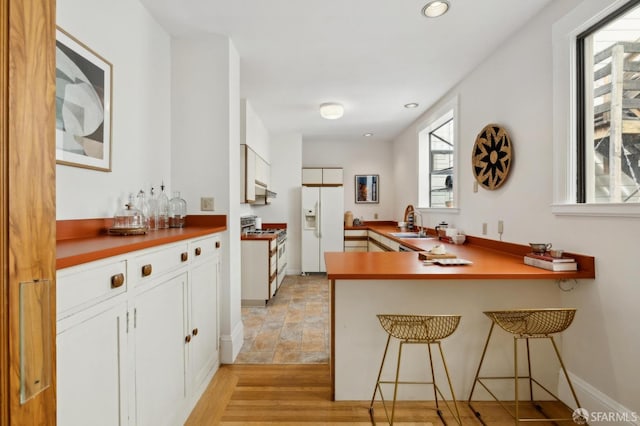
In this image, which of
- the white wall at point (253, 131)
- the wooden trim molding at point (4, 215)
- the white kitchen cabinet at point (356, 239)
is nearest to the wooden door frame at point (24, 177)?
the wooden trim molding at point (4, 215)

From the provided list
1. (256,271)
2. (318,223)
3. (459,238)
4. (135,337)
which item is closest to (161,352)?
(135,337)

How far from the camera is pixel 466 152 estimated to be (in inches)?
126

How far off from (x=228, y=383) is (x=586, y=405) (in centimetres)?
219

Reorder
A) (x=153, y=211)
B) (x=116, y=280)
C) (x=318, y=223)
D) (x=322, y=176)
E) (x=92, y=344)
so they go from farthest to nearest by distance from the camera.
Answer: (x=322, y=176), (x=318, y=223), (x=153, y=211), (x=116, y=280), (x=92, y=344)

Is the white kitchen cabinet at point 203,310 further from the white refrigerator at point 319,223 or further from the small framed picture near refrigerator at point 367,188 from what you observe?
the small framed picture near refrigerator at point 367,188

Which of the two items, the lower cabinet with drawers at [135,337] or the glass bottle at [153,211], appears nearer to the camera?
the lower cabinet with drawers at [135,337]

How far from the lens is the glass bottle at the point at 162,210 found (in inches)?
88.6

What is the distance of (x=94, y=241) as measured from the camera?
4.64ft

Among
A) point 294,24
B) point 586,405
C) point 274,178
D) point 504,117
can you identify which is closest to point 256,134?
point 274,178

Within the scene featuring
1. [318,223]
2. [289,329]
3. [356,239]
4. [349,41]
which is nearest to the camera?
[349,41]

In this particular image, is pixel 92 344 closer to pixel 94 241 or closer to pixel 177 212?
pixel 94 241

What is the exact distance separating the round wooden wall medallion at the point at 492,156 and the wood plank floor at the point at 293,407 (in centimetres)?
165

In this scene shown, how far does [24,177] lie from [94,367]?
84 centimetres

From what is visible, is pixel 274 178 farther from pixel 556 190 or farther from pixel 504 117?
pixel 556 190
